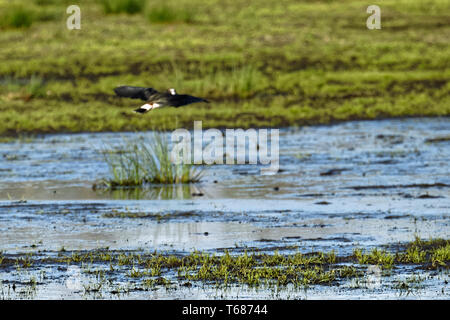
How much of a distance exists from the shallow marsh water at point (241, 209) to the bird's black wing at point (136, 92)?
148 centimetres

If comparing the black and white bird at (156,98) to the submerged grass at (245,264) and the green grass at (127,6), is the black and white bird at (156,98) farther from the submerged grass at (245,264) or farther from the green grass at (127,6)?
the green grass at (127,6)

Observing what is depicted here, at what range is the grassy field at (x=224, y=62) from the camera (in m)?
24.1

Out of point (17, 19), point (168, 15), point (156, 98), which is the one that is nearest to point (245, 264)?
point (156, 98)

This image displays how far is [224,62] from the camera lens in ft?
99.0

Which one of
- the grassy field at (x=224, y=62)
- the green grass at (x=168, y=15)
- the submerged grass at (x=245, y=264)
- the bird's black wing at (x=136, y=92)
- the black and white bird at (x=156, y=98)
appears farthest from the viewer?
the green grass at (x=168, y=15)

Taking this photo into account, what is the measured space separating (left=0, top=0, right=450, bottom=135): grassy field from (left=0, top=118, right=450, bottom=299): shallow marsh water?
3.21m

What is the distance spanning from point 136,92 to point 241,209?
10.7ft

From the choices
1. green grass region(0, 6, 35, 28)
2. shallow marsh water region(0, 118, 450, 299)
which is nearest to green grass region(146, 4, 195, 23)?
green grass region(0, 6, 35, 28)

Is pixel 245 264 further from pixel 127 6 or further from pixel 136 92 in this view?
pixel 127 6

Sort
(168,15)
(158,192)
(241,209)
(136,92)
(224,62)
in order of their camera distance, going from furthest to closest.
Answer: (168,15), (224,62), (158,192), (241,209), (136,92)

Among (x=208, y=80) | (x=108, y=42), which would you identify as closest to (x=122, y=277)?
(x=208, y=80)

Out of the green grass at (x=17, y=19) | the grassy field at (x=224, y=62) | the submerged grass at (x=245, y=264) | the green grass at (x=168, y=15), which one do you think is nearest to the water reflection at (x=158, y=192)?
the submerged grass at (x=245, y=264)

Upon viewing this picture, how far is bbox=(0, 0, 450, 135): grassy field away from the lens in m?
24.1

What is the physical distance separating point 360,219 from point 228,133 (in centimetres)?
875
